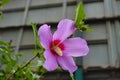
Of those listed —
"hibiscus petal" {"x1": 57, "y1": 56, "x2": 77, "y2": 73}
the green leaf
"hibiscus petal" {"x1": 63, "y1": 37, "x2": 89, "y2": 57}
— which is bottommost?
"hibiscus petal" {"x1": 57, "y1": 56, "x2": 77, "y2": 73}

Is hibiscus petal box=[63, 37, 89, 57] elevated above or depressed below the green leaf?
below

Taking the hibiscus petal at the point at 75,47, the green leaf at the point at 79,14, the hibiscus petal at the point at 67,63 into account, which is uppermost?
the green leaf at the point at 79,14

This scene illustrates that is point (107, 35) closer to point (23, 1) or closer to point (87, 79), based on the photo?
point (87, 79)

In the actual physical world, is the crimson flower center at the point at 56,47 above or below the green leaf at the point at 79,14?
below

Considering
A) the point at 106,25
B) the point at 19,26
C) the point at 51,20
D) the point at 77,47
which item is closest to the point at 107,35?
the point at 106,25
